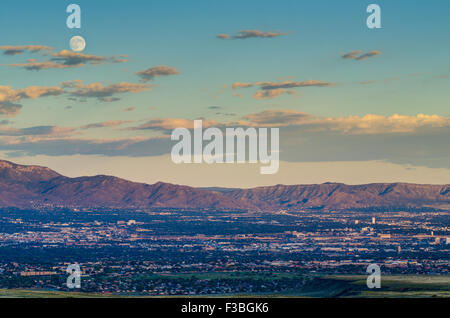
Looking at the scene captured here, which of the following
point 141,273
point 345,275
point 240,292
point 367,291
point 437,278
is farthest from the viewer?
point 141,273

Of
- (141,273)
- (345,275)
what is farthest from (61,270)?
(345,275)
